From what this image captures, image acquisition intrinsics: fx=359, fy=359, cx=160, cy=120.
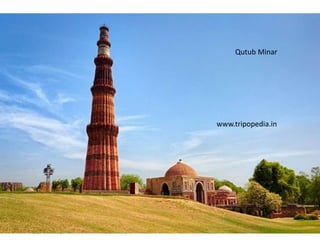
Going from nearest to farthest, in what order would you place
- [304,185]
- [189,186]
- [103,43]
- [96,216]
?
1. [96,216]
2. [103,43]
3. [189,186]
4. [304,185]

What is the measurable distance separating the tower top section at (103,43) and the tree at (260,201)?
Result: 25408mm

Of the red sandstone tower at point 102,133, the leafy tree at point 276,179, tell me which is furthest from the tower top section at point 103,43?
the leafy tree at point 276,179

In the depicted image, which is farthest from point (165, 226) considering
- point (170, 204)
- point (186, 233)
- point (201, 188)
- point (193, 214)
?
point (201, 188)

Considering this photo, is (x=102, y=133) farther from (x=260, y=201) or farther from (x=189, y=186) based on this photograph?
(x=260, y=201)

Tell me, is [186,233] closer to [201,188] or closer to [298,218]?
[298,218]

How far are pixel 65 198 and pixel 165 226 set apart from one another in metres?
7.76

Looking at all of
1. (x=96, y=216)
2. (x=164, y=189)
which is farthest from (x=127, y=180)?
(x=96, y=216)

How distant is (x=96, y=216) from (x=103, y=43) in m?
30.3

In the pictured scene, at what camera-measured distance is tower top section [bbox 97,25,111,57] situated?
45.8m

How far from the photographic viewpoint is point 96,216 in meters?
20.0

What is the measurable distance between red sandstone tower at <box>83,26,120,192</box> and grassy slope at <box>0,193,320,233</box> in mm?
13128

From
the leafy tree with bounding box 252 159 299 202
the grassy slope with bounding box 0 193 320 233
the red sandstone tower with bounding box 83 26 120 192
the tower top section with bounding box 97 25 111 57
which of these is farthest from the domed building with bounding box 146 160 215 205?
the grassy slope with bounding box 0 193 320 233

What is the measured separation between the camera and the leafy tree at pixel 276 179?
55.8 metres

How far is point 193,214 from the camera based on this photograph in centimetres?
2728
